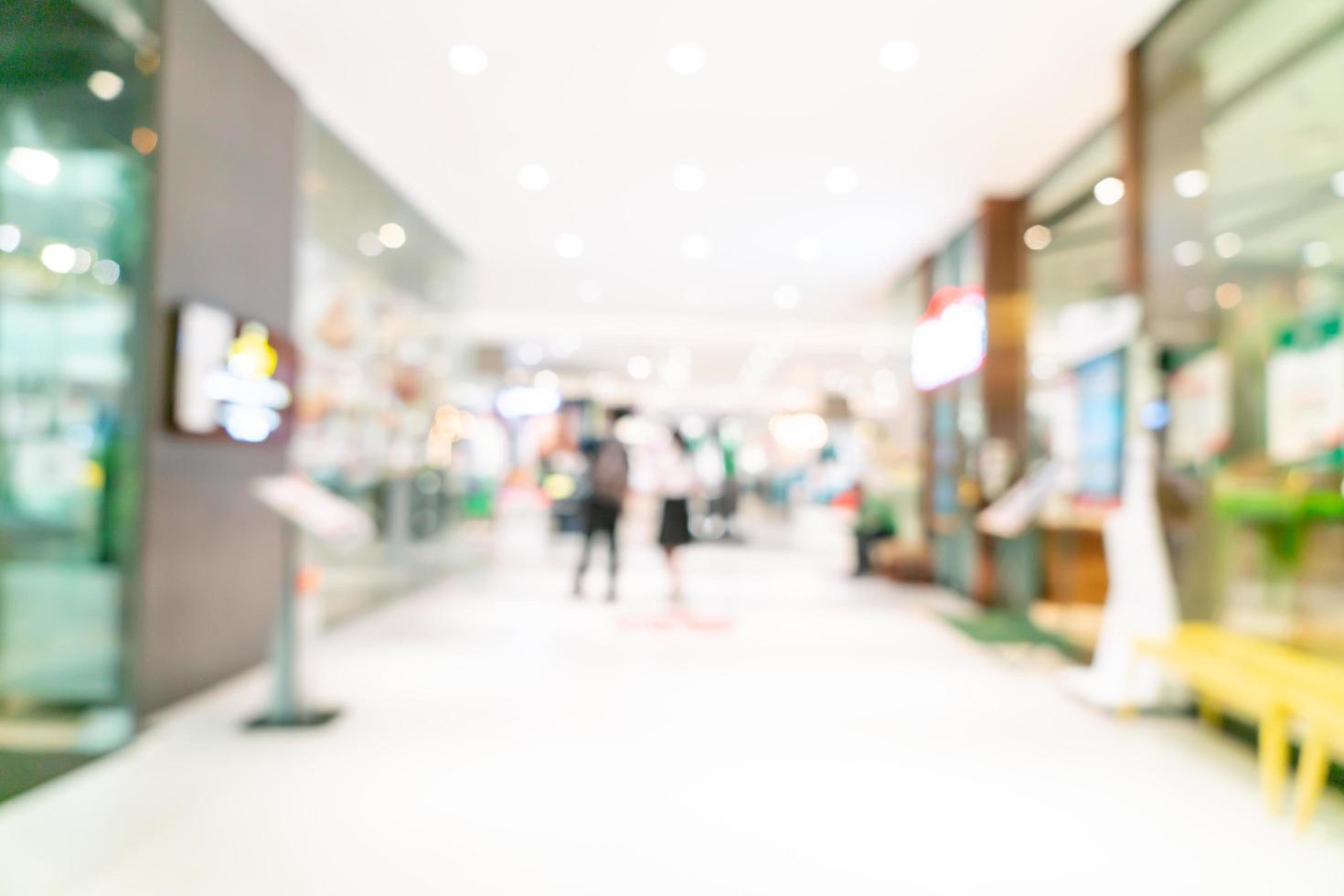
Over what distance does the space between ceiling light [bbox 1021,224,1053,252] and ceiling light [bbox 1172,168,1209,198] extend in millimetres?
2519

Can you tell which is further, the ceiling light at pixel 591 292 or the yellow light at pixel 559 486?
the yellow light at pixel 559 486

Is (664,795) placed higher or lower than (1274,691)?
lower

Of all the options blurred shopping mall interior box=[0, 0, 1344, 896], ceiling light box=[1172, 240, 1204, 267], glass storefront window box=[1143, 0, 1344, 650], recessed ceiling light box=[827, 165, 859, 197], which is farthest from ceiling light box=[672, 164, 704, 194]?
ceiling light box=[1172, 240, 1204, 267]

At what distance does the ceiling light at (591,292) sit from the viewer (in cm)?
1145

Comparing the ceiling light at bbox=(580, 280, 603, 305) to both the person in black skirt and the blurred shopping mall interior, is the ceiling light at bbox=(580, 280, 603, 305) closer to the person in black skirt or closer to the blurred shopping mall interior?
the blurred shopping mall interior

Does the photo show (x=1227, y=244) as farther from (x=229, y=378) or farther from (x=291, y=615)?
(x=229, y=378)

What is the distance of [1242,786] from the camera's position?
3355mm

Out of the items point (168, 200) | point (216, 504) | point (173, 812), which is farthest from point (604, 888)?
point (168, 200)

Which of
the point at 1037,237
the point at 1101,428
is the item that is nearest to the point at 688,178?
the point at 1037,237

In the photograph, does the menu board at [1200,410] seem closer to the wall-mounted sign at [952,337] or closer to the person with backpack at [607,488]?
the wall-mounted sign at [952,337]

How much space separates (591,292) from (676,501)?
496 cm

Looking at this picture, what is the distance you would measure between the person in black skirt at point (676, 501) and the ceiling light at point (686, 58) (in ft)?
11.8

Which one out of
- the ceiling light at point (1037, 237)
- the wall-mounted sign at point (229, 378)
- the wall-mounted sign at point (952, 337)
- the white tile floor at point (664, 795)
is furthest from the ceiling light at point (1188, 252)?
the wall-mounted sign at point (229, 378)

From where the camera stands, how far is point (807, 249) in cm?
923
